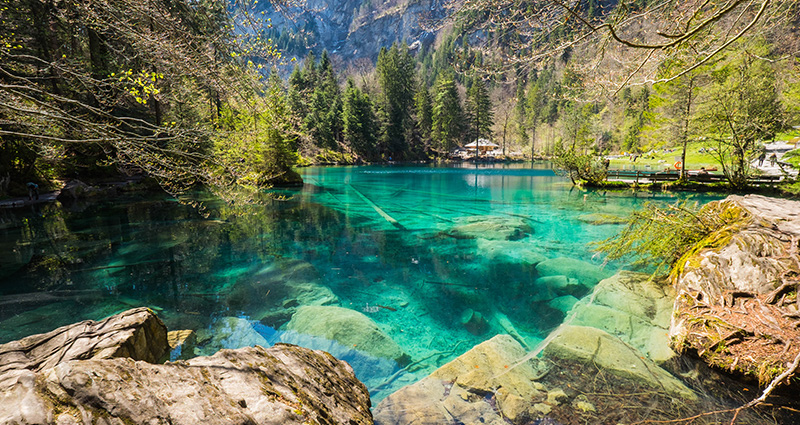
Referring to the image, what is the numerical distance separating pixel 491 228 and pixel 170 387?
10761 millimetres

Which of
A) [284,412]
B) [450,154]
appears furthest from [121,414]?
[450,154]

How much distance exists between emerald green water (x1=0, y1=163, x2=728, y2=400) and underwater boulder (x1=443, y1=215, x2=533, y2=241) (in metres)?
0.10

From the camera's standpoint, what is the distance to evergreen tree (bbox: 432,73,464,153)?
202ft

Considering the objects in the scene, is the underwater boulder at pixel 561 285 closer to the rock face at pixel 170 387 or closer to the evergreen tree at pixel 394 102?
the rock face at pixel 170 387

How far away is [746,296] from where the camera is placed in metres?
3.96

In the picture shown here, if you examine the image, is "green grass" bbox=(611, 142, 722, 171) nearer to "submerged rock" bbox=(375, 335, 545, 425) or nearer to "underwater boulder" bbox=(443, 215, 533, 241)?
"underwater boulder" bbox=(443, 215, 533, 241)

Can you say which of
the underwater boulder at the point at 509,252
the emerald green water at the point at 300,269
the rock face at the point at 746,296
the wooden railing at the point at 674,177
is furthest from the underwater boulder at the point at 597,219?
the wooden railing at the point at 674,177

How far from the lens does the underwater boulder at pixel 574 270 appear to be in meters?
7.00

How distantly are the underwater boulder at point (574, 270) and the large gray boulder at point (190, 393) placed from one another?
232 inches

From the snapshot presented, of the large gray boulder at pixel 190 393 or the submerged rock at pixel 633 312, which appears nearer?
the large gray boulder at pixel 190 393

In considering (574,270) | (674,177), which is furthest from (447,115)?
(574,270)

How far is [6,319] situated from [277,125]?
5295 millimetres

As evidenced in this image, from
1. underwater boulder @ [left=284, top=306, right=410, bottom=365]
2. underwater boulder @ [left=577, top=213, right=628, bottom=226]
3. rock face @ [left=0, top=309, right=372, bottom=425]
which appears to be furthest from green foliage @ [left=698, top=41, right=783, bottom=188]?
rock face @ [left=0, top=309, right=372, bottom=425]

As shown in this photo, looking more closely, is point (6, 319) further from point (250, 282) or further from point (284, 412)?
point (284, 412)
